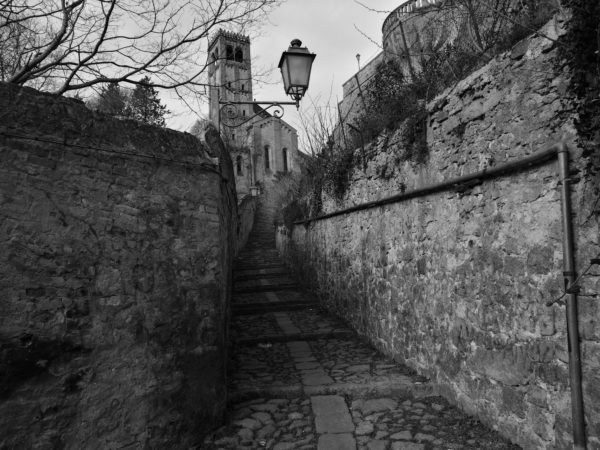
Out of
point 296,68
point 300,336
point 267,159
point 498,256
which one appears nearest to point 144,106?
point 296,68

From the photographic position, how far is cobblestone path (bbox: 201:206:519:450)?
351 centimetres

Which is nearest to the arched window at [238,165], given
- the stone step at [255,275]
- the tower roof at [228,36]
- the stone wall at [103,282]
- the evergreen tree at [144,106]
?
the evergreen tree at [144,106]

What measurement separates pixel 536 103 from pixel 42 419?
3948 mm

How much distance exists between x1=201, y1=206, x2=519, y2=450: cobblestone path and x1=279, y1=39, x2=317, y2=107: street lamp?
3807mm

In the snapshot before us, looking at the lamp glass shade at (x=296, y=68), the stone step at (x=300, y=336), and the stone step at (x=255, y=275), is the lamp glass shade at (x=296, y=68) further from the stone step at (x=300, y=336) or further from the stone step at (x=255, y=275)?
the stone step at (x=255, y=275)

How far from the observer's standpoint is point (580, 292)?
8.38 feet

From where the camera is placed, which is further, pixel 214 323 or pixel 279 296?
pixel 279 296

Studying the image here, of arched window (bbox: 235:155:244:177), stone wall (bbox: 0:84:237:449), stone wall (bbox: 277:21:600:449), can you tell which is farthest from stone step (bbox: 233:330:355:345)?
arched window (bbox: 235:155:244:177)

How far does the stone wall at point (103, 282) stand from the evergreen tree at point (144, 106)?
2.63 metres

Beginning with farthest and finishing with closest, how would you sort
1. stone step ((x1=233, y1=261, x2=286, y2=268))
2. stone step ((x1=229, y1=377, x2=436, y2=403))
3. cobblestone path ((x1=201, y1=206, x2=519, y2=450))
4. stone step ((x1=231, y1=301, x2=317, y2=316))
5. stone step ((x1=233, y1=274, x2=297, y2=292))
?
stone step ((x1=233, y1=261, x2=286, y2=268)) < stone step ((x1=233, y1=274, x2=297, y2=292)) < stone step ((x1=231, y1=301, x2=317, y2=316)) < stone step ((x1=229, y1=377, x2=436, y2=403)) < cobblestone path ((x1=201, y1=206, x2=519, y2=450))

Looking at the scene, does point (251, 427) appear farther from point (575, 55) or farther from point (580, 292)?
point (575, 55)

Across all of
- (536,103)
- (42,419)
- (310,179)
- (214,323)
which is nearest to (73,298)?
(42,419)

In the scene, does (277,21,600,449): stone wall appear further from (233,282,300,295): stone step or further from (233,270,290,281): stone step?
(233,270,290,281): stone step

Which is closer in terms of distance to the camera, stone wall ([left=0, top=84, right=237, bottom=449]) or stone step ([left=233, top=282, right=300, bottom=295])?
stone wall ([left=0, top=84, right=237, bottom=449])
